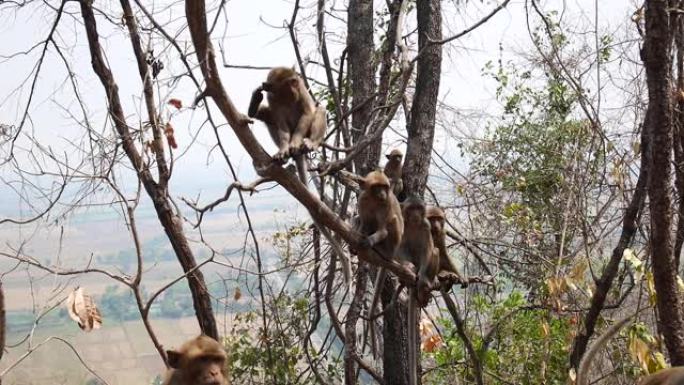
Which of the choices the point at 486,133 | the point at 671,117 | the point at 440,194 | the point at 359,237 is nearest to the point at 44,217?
the point at 359,237

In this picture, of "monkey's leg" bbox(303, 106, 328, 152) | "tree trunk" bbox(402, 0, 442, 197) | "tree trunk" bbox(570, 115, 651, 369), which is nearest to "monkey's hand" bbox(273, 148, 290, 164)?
"monkey's leg" bbox(303, 106, 328, 152)

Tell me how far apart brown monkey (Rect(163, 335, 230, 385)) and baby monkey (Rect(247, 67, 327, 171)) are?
77.5 inches

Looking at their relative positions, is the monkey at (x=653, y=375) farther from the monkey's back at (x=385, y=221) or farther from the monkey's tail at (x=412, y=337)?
the monkey's back at (x=385, y=221)

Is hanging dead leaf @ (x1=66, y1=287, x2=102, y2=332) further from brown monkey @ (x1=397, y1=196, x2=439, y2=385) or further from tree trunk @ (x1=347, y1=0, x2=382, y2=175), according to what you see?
tree trunk @ (x1=347, y1=0, x2=382, y2=175)

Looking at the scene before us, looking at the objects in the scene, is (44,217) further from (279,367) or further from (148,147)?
(279,367)

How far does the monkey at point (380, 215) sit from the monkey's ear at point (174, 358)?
2.04 meters

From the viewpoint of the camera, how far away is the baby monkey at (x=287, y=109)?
589cm

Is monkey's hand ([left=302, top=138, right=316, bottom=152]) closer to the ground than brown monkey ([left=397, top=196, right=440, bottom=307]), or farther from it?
farther from it

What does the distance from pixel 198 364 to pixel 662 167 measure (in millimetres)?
3206

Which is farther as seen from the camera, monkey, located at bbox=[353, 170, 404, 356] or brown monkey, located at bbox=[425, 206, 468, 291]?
brown monkey, located at bbox=[425, 206, 468, 291]

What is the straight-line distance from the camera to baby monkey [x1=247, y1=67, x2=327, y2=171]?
5.89m

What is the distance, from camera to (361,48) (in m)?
7.32

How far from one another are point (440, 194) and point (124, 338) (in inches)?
208

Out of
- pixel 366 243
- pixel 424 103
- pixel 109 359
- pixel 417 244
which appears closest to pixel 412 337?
pixel 417 244
